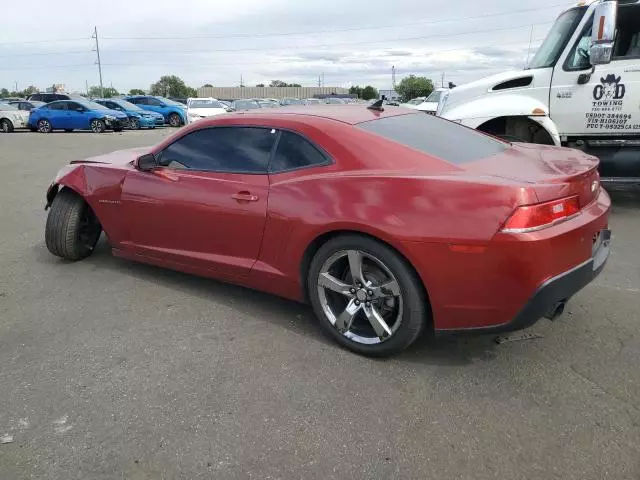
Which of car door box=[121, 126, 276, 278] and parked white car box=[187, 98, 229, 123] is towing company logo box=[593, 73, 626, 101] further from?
parked white car box=[187, 98, 229, 123]

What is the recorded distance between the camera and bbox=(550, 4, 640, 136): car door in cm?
612

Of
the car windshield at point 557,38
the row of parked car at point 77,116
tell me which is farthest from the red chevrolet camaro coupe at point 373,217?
the row of parked car at point 77,116

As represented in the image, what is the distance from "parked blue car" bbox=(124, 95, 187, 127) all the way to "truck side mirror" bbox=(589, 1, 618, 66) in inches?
1002

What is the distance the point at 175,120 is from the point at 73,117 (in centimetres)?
708

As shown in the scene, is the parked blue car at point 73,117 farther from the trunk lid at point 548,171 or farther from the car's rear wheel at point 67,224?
the trunk lid at point 548,171

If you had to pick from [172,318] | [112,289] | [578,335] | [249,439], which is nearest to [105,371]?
[172,318]

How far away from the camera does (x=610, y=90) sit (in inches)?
245

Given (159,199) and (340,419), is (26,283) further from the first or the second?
(340,419)

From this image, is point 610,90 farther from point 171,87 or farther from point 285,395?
point 171,87

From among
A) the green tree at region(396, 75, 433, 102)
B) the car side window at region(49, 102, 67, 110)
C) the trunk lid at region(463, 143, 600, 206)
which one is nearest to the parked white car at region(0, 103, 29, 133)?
the car side window at region(49, 102, 67, 110)

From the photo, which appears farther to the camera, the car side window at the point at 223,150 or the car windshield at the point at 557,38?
the car windshield at the point at 557,38

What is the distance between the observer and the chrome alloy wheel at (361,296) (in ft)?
9.98

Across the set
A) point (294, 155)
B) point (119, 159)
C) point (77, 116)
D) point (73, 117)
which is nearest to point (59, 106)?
point (73, 117)

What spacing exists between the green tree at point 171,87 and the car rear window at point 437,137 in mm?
97484
